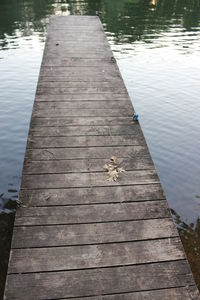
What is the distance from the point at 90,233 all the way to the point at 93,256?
1.24 ft

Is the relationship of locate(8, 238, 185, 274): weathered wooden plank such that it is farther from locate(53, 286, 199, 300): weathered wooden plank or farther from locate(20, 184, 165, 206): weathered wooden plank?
locate(20, 184, 165, 206): weathered wooden plank

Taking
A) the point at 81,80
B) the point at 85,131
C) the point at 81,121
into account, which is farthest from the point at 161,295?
the point at 81,80

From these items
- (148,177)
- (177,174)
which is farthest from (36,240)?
(177,174)

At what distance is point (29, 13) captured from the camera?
2519 centimetres

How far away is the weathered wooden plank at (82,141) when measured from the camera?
20.7ft

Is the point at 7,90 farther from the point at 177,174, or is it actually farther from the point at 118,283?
the point at 118,283

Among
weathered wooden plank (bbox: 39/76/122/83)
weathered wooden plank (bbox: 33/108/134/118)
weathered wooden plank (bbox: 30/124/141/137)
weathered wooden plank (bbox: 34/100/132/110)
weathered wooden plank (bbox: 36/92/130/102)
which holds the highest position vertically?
weathered wooden plank (bbox: 39/76/122/83)

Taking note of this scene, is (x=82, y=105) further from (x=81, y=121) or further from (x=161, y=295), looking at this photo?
(x=161, y=295)

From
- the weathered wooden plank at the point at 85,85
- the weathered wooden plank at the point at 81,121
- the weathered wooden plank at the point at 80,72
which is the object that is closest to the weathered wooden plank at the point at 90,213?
the weathered wooden plank at the point at 81,121

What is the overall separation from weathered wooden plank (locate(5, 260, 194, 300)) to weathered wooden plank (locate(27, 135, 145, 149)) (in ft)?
9.46

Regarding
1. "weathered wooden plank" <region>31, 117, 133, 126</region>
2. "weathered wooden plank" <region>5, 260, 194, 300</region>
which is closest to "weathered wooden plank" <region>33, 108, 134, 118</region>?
"weathered wooden plank" <region>31, 117, 133, 126</region>

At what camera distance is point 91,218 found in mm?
4676

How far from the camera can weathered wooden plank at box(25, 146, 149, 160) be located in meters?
5.97

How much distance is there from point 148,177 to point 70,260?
2134 mm
